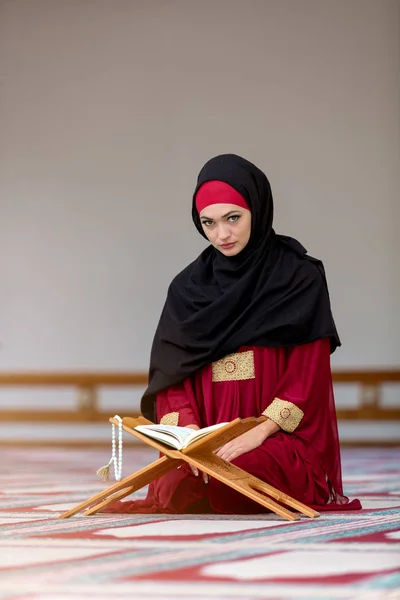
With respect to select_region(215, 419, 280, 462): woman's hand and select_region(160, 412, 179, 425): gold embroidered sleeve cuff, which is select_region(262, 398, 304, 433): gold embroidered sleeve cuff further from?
select_region(160, 412, 179, 425): gold embroidered sleeve cuff

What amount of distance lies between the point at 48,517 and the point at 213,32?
444cm

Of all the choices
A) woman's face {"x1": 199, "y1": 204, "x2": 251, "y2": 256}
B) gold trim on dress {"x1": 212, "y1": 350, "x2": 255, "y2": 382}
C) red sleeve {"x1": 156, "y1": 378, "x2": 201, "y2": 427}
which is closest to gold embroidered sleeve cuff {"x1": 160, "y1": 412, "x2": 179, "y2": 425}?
red sleeve {"x1": 156, "y1": 378, "x2": 201, "y2": 427}

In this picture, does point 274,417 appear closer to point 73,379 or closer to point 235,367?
point 235,367

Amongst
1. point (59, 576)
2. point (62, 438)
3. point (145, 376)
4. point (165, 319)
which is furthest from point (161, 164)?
point (59, 576)

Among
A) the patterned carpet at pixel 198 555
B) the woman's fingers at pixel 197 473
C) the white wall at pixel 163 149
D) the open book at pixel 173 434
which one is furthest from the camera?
the white wall at pixel 163 149

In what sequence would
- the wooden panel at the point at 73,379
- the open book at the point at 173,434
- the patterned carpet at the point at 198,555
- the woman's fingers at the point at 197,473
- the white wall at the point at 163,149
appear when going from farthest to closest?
1. the wooden panel at the point at 73,379
2. the white wall at the point at 163,149
3. the woman's fingers at the point at 197,473
4. the open book at the point at 173,434
5. the patterned carpet at the point at 198,555

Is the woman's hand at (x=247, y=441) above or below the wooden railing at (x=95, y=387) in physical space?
below

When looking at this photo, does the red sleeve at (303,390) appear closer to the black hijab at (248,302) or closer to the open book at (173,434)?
the black hijab at (248,302)

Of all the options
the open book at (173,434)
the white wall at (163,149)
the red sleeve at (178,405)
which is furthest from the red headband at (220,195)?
the white wall at (163,149)

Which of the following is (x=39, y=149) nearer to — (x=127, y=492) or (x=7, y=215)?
(x=7, y=215)

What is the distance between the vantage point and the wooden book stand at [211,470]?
7.33 ft

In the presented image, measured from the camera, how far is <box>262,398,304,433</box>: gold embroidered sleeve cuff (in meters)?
2.57

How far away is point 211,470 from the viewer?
2.26m

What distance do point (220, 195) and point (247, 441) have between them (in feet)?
2.14
